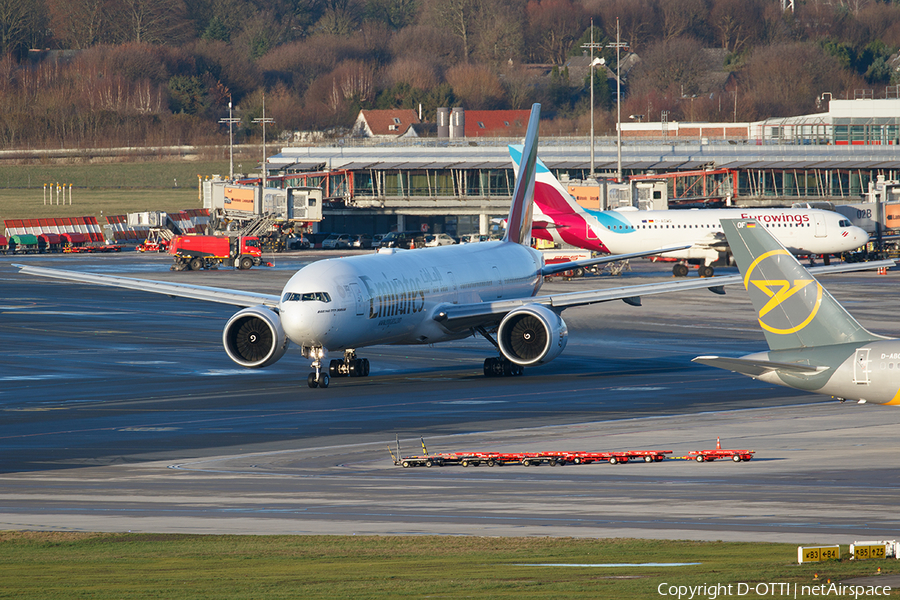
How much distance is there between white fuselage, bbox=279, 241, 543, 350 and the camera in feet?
121

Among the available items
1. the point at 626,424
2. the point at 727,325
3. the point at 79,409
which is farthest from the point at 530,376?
the point at 727,325

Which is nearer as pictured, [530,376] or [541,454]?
[541,454]

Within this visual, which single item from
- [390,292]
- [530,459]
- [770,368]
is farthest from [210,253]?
[770,368]

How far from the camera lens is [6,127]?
185500mm

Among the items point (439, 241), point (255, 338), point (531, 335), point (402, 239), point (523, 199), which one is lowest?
point (402, 239)

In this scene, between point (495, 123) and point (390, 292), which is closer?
point (390, 292)

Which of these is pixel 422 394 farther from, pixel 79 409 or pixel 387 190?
pixel 387 190

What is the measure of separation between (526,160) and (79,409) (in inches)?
905

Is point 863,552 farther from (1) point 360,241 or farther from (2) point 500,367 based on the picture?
(1) point 360,241

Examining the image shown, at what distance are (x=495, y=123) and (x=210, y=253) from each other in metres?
106

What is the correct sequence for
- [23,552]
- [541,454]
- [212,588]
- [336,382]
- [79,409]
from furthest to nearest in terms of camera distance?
1. [336,382]
2. [79,409]
3. [541,454]
4. [23,552]
5. [212,588]

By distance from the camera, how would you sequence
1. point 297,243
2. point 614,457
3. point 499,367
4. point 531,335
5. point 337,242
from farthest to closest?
point 297,243 < point 337,242 < point 499,367 < point 531,335 < point 614,457

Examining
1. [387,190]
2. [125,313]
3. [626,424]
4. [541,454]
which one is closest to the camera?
[541,454]

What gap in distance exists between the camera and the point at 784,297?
91.4ft
